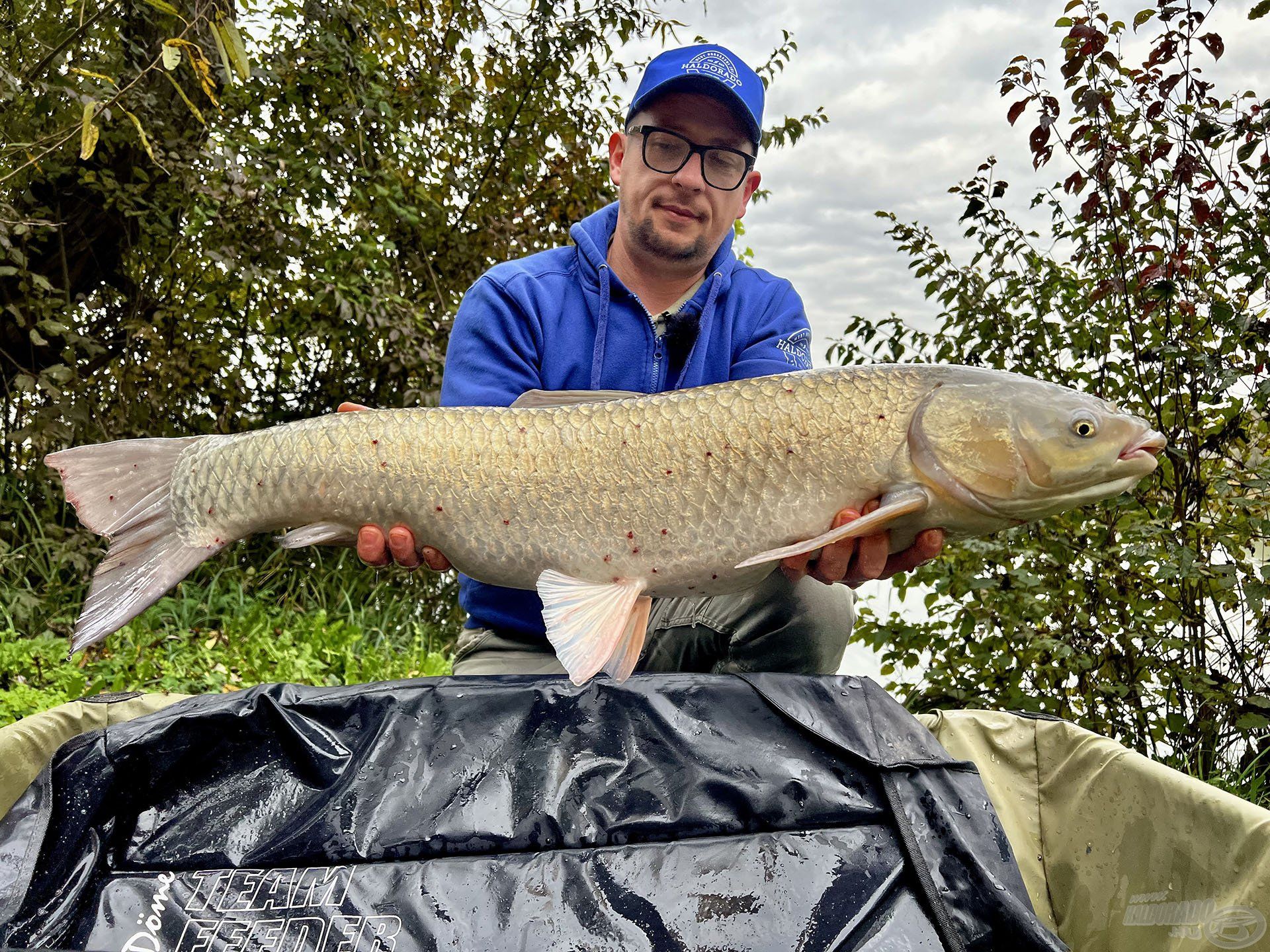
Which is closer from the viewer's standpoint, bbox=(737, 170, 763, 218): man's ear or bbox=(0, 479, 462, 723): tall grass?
bbox=(737, 170, 763, 218): man's ear

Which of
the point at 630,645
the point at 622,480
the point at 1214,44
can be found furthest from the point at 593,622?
the point at 1214,44

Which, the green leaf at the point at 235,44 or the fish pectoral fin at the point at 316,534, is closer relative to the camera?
the fish pectoral fin at the point at 316,534

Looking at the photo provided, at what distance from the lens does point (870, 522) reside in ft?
4.64

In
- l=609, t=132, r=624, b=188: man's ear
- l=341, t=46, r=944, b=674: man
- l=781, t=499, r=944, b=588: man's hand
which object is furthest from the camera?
l=609, t=132, r=624, b=188: man's ear

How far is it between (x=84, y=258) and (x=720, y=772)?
3.16 meters

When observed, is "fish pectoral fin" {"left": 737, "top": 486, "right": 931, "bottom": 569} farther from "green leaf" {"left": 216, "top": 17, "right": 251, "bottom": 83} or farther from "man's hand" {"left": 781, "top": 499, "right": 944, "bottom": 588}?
"green leaf" {"left": 216, "top": 17, "right": 251, "bottom": 83}

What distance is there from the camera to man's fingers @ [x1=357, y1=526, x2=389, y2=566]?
5.27 ft

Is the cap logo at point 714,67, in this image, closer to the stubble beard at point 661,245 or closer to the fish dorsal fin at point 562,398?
the stubble beard at point 661,245

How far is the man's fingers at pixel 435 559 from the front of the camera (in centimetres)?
166

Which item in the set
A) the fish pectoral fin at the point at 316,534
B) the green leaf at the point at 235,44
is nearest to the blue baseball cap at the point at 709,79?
the green leaf at the point at 235,44

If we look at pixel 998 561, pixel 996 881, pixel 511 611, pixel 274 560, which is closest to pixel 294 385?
pixel 274 560

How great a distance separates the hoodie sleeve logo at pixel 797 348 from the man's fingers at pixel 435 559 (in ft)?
2.81

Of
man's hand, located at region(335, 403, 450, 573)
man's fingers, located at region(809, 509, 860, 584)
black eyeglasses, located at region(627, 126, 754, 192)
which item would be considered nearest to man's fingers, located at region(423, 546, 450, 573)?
man's hand, located at region(335, 403, 450, 573)

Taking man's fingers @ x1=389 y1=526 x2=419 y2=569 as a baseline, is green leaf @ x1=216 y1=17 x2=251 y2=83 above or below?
above
